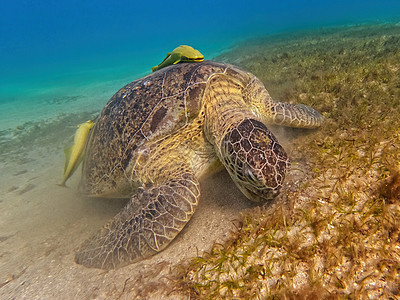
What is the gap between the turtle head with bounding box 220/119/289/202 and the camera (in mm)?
1825

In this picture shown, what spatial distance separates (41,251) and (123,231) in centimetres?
142

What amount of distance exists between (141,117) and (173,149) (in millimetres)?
617

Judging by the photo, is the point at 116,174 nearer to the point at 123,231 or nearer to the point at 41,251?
the point at 123,231

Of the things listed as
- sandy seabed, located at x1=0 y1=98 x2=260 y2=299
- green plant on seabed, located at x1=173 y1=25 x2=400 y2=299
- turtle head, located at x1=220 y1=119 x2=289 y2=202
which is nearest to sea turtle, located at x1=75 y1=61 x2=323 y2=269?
turtle head, located at x1=220 y1=119 x2=289 y2=202

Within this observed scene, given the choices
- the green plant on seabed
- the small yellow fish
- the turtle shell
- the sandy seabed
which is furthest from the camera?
the small yellow fish

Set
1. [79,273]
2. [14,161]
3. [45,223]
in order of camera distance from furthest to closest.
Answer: [14,161] < [45,223] < [79,273]

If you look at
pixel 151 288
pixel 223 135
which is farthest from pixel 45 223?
pixel 223 135

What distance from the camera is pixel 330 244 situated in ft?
4.80

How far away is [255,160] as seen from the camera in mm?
1871

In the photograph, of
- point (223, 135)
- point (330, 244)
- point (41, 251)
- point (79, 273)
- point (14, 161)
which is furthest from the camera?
point (14, 161)

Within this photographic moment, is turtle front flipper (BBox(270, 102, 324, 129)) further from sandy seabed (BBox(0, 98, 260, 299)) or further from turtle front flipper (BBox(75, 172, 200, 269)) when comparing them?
turtle front flipper (BBox(75, 172, 200, 269))

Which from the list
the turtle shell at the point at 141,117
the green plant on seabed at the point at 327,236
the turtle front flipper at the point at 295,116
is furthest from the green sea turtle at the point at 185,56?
Result: the green plant on seabed at the point at 327,236

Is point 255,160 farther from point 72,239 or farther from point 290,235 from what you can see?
point 72,239

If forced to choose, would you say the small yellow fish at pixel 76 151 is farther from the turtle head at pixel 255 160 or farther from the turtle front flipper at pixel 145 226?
the turtle head at pixel 255 160
